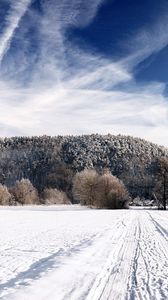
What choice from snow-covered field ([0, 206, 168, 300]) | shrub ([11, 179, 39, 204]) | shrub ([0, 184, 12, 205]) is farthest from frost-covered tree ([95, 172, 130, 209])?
snow-covered field ([0, 206, 168, 300])

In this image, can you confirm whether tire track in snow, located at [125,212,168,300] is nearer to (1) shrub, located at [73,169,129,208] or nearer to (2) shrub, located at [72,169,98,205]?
(1) shrub, located at [73,169,129,208]

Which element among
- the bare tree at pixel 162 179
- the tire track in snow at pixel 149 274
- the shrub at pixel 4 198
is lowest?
the tire track in snow at pixel 149 274

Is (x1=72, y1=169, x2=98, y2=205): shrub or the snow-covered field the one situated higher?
(x1=72, y1=169, x2=98, y2=205): shrub

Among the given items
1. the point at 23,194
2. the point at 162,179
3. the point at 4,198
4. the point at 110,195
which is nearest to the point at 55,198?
the point at 23,194

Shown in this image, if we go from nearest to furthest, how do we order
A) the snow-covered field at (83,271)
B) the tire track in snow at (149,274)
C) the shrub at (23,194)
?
the snow-covered field at (83,271) → the tire track in snow at (149,274) → the shrub at (23,194)

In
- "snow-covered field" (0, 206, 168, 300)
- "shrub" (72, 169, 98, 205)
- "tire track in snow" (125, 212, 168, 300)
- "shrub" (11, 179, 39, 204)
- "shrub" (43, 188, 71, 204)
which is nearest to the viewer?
"snow-covered field" (0, 206, 168, 300)

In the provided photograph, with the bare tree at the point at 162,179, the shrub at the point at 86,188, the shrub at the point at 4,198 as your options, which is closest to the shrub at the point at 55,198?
the shrub at the point at 4,198

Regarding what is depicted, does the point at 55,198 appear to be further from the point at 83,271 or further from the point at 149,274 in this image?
the point at 149,274

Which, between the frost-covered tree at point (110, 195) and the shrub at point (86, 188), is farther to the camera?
the shrub at point (86, 188)

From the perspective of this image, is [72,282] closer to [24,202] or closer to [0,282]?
[0,282]

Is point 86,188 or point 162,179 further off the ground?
point 162,179

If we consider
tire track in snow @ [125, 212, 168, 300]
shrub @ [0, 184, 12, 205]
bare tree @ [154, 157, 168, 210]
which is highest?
bare tree @ [154, 157, 168, 210]

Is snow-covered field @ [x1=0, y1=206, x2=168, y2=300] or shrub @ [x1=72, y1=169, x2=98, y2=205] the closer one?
snow-covered field @ [x1=0, y1=206, x2=168, y2=300]

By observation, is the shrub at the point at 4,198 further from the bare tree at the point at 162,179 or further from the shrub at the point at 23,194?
the bare tree at the point at 162,179
